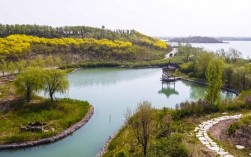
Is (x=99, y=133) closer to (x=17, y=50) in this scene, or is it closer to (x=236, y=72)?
(x=236, y=72)

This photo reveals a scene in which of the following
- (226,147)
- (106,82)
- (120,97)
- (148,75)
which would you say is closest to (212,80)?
(226,147)

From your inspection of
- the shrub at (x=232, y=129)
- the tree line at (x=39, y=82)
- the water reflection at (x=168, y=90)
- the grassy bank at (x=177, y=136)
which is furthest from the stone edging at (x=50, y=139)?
the water reflection at (x=168, y=90)

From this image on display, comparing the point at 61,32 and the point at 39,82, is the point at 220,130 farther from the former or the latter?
the point at 61,32

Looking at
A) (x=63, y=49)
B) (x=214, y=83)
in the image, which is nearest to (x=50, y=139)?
(x=214, y=83)

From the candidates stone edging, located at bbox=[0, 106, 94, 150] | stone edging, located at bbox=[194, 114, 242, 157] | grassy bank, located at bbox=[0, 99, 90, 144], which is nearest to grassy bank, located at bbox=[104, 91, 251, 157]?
stone edging, located at bbox=[194, 114, 242, 157]

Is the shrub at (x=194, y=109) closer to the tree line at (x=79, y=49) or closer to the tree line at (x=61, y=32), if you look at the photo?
the tree line at (x=79, y=49)

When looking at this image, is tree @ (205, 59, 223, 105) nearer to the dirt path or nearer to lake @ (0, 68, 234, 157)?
the dirt path

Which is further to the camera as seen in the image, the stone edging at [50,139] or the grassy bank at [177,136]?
the stone edging at [50,139]

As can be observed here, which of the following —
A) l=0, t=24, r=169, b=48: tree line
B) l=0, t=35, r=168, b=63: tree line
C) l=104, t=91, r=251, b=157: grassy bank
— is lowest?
l=104, t=91, r=251, b=157: grassy bank

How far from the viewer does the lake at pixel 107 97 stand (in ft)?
69.9

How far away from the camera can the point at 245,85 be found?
40.4m

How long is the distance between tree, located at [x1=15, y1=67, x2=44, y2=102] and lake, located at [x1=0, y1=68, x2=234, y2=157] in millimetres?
6374

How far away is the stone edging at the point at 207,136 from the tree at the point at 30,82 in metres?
16.7

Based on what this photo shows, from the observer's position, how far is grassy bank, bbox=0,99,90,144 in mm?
22014
